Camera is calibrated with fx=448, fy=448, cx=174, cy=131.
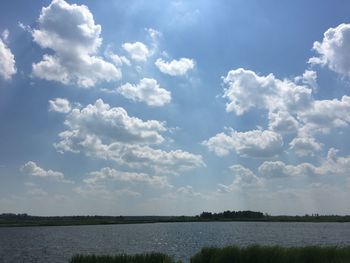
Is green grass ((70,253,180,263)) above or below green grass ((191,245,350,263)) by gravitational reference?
below

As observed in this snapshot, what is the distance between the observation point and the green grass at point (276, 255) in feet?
112

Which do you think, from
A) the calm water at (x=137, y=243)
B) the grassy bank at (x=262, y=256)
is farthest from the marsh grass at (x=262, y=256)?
the calm water at (x=137, y=243)

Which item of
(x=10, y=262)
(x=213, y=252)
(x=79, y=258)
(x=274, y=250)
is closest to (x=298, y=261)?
(x=274, y=250)

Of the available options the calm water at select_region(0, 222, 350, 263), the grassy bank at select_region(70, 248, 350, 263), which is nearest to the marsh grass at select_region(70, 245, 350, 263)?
the grassy bank at select_region(70, 248, 350, 263)

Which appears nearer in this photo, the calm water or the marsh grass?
the marsh grass

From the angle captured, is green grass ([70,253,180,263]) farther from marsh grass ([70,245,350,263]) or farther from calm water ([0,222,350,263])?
calm water ([0,222,350,263])

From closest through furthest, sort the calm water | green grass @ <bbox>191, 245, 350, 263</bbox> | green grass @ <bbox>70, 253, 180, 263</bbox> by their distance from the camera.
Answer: green grass @ <bbox>191, 245, 350, 263</bbox> → green grass @ <bbox>70, 253, 180, 263</bbox> → the calm water

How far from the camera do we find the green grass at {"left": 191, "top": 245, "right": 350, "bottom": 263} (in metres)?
34.3

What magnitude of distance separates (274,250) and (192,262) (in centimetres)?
682

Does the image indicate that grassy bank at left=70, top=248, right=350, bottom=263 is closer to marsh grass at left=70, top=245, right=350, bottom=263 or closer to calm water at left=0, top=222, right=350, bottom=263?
marsh grass at left=70, top=245, right=350, bottom=263

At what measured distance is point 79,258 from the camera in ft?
125

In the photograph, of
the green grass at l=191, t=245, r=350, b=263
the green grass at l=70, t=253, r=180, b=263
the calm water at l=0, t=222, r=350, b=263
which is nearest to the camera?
the green grass at l=191, t=245, r=350, b=263

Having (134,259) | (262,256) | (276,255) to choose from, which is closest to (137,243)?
(134,259)

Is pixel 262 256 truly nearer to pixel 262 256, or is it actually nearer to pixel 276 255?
pixel 262 256
